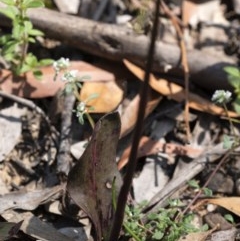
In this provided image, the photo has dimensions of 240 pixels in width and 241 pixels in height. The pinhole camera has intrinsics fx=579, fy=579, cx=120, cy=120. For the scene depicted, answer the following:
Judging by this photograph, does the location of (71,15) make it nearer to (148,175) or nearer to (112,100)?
(112,100)

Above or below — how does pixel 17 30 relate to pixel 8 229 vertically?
above

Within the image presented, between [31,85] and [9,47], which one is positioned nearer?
[9,47]

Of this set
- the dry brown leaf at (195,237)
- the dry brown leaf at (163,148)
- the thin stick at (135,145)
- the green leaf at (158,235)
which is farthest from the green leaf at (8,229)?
the dry brown leaf at (163,148)

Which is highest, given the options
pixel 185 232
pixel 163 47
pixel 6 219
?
→ pixel 163 47

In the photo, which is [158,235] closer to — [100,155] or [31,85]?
[100,155]

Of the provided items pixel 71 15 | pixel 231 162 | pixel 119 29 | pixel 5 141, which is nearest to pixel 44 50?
pixel 71 15

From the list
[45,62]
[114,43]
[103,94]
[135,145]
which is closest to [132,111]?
[103,94]

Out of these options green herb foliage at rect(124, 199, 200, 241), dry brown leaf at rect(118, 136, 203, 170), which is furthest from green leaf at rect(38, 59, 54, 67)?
green herb foliage at rect(124, 199, 200, 241)
